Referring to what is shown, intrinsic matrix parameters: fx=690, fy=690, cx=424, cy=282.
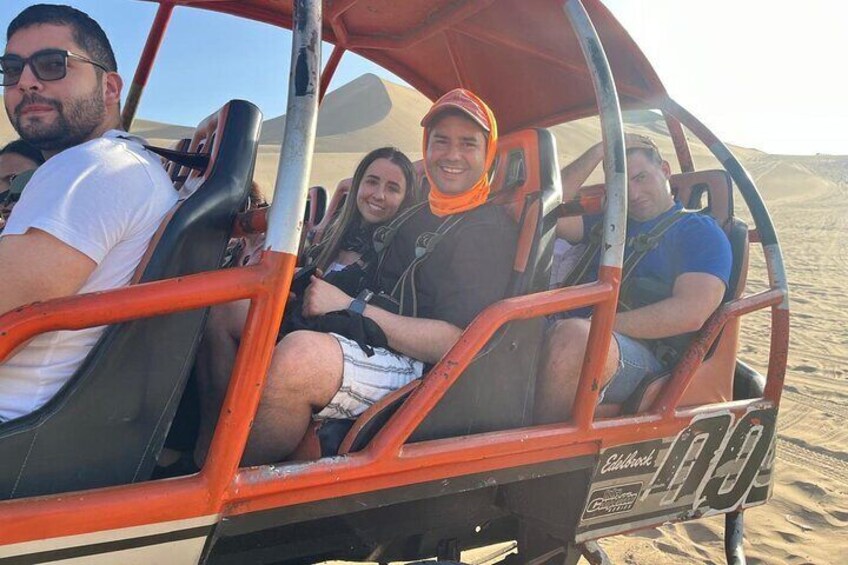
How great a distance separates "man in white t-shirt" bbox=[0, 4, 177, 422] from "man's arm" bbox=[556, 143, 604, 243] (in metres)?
2.03

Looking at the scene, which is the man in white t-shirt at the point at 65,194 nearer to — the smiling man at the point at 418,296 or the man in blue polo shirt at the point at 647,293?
the smiling man at the point at 418,296

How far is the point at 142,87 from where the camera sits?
3.27m

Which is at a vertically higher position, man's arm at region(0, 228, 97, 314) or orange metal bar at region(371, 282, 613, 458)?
man's arm at region(0, 228, 97, 314)

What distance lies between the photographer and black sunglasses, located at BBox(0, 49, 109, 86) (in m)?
1.74

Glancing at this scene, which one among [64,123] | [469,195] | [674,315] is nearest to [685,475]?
[674,315]

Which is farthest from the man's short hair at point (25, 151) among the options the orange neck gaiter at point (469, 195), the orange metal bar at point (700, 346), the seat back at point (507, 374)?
the orange metal bar at point (700, 346)

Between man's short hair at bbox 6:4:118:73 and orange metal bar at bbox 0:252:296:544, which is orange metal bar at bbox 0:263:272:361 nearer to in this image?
orange metal bar at bbox 0:252:296:544

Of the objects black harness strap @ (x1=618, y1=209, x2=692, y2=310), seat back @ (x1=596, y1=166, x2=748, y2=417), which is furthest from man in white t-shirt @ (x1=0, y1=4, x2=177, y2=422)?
black harness strap @ (x1=618, y1=209, x2=692, y2=310)

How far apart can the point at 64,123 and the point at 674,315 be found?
2.02m

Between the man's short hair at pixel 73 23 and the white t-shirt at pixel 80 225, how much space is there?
1.22 feet

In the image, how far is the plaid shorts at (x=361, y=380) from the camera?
1852 millimetres

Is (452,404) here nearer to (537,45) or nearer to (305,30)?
(305,30)

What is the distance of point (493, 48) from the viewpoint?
3109mm

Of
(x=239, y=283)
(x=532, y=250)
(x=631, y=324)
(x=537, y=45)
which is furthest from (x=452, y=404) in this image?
(x=537, y=45)
